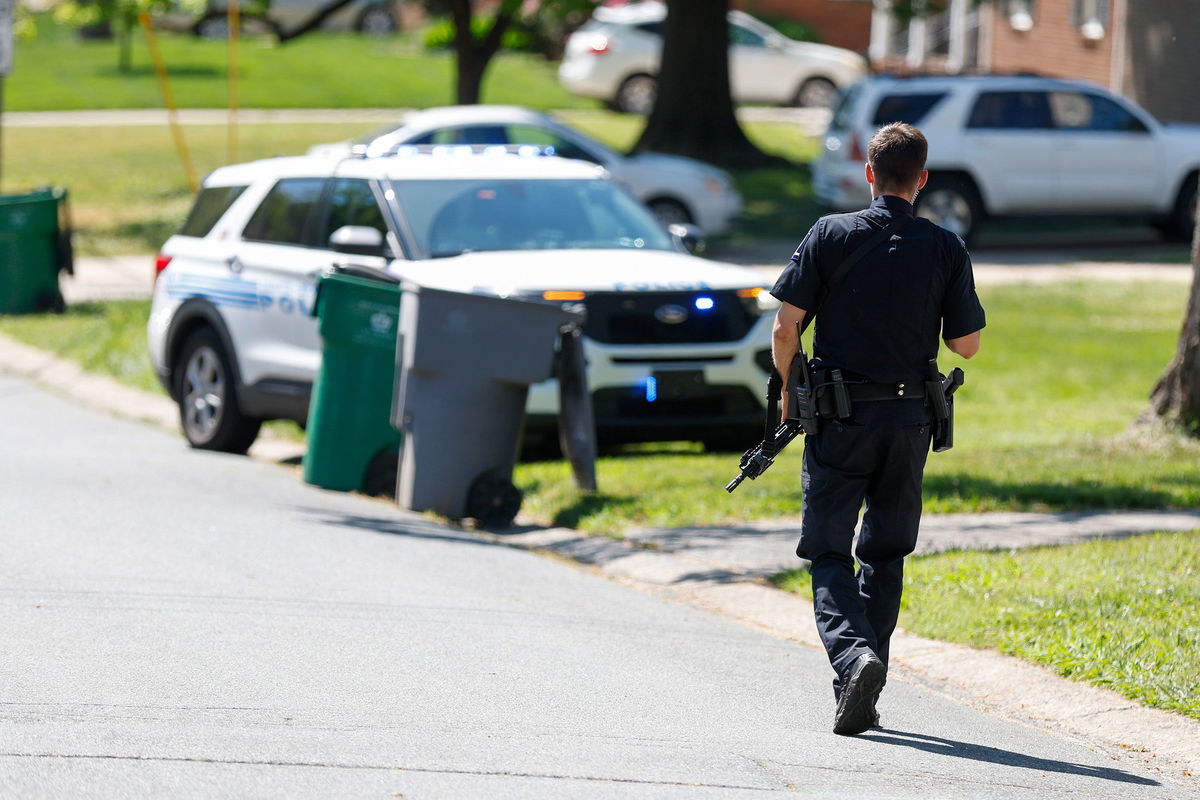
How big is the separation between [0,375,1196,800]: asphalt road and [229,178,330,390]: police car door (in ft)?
7.06

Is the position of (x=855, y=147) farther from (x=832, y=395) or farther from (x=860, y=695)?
(x=860, y=695)

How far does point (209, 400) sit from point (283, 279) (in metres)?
1.07

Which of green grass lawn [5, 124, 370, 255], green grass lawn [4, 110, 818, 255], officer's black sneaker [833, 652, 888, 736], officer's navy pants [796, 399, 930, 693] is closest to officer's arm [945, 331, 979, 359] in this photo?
officer's navy pants [796, 399, 930, 693]

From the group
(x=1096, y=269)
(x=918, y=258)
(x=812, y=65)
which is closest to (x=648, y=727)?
(x=918, y=258)

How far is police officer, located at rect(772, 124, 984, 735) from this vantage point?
520 centimetres

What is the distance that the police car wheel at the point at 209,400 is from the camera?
10844mm

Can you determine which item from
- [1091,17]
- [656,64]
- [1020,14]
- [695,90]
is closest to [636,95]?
[656,64]

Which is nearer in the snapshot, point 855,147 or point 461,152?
point 461,152

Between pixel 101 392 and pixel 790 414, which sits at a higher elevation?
pixel 790 414

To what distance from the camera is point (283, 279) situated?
10.5m

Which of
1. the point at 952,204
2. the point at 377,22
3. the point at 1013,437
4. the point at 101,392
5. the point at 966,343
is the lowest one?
the point at 101,392

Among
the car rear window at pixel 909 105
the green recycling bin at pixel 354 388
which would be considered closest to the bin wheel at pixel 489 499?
the green recycling bin at pixel 354 388

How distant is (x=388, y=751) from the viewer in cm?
479

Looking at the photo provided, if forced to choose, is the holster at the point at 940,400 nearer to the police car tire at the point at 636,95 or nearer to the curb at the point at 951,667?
→ the curb at the point at 951,667
